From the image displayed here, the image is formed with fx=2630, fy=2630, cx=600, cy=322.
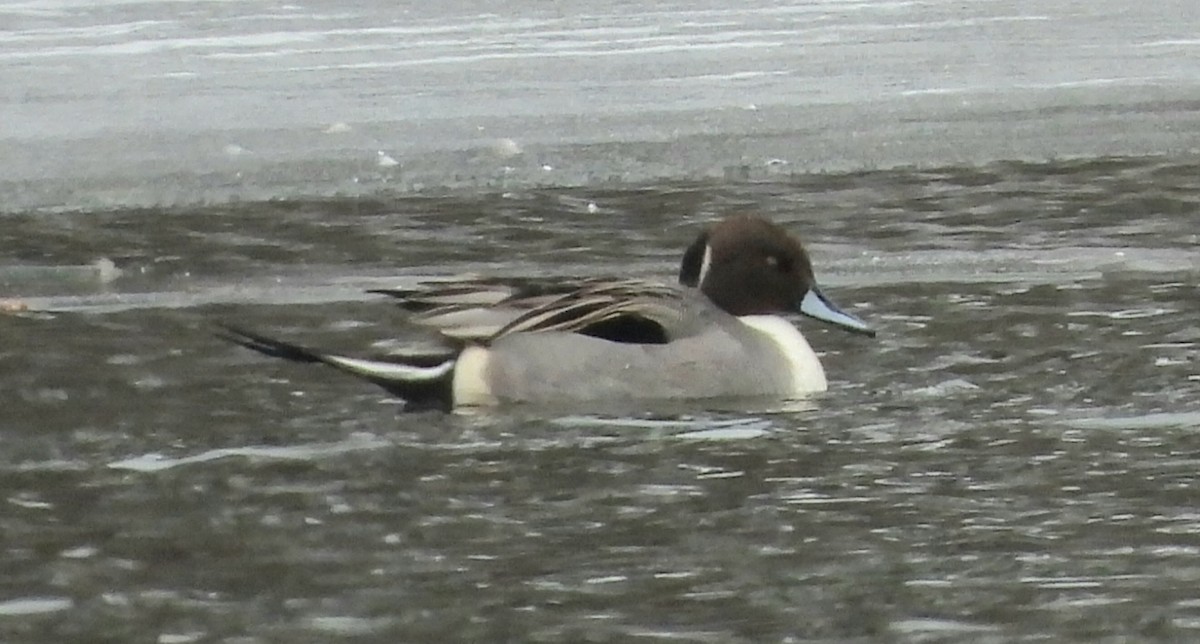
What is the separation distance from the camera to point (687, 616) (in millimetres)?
4461

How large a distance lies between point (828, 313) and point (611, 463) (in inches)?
55.5

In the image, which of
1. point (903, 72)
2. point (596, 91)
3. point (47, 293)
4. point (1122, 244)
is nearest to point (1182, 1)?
point (903, 72)

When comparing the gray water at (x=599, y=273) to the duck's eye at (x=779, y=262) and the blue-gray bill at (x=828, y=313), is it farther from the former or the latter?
the duck's eye at (x=779, y=262)

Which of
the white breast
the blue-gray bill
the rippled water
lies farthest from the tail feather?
the blue-gray bill

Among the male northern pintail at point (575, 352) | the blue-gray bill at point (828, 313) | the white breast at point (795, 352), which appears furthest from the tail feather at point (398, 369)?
the blue-gray bill at point (828, 313)

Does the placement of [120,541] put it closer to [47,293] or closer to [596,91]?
[47,293]

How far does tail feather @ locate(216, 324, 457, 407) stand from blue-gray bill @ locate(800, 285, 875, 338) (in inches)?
39.2

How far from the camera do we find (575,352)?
6.60 metres

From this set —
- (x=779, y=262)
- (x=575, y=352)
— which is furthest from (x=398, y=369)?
(x=779, y=262)

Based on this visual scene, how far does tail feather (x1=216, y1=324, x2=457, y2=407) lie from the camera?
6.55 m

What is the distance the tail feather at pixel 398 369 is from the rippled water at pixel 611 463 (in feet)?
0.35

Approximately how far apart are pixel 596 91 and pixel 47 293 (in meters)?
3.71

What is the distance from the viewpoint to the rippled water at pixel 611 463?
4559mm

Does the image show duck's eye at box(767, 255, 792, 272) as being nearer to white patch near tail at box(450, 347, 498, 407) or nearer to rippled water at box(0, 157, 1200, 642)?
rippled water at box(0, 157, 1200, 642)
